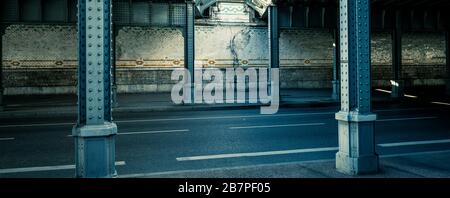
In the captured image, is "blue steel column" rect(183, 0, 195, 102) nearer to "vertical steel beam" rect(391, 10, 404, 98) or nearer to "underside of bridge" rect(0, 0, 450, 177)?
"underside of bridge" rect(0, 0, 450, 177)

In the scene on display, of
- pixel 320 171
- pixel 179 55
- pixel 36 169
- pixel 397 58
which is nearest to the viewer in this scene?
pixel 320 171

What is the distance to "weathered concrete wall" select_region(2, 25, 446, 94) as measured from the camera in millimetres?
22641

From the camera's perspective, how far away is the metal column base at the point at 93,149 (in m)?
4.39

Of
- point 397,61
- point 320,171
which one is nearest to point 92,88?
point 320,171

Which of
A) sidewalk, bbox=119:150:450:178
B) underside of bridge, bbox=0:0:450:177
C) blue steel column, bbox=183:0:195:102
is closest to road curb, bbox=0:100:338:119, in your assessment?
underside of bridge, bbox=0:0:450:177

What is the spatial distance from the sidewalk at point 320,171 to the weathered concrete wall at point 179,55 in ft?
63.2

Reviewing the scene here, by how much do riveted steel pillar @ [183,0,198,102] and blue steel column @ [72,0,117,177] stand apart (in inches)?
509

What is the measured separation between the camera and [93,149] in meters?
4.43

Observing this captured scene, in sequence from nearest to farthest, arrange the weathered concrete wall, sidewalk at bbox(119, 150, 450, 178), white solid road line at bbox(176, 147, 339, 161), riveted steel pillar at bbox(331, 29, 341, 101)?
sidewalk at bbox(119, 150, 450, 178) → white solid road line at bbox(176, 147, 339, 161) → riveted steel pillar at bbox(331, 29, 341, 101) → the weathered concrete wall

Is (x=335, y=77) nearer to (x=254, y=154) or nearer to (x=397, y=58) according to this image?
(x=397, y=58)

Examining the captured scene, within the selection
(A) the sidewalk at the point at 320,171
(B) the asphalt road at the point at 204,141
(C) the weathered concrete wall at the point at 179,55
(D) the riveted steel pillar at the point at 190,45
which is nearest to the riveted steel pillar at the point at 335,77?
(B) the asphalt road at the point at 204,141

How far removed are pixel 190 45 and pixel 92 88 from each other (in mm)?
13446

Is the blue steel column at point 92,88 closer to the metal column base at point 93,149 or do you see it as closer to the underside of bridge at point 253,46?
the metal column base at point 93,149

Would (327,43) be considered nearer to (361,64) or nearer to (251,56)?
(251,56)
